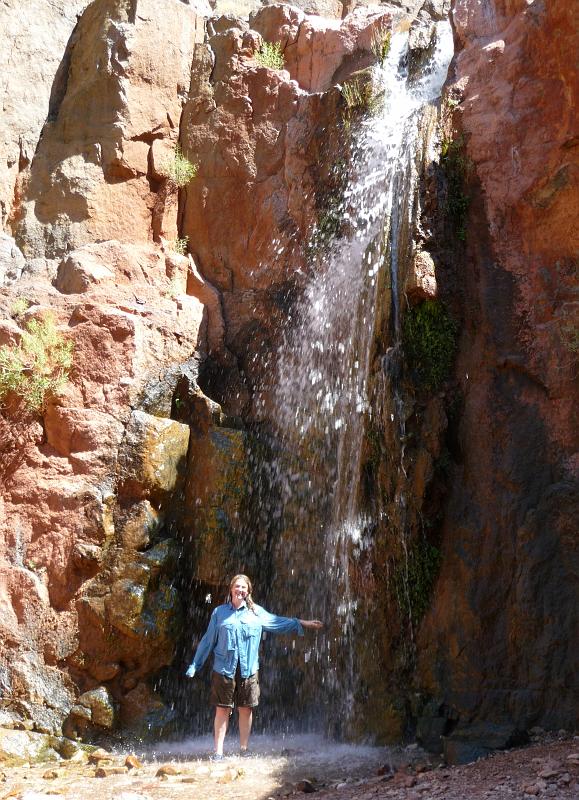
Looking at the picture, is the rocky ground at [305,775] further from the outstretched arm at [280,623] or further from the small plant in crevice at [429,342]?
the small plant in crevice at [429,342]

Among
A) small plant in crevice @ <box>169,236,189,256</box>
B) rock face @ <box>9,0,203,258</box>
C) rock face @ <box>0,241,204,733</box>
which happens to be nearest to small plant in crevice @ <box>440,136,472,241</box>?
rock face @ <box>0,241,204,733</box>

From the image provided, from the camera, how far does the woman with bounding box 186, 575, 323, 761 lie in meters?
6.82

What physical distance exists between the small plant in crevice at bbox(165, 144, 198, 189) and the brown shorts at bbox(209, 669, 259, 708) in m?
6.21

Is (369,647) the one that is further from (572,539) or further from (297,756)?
(572,539)

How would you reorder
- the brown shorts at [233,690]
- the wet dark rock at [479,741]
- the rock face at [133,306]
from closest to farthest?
the wet dark rock at [479,741]
the brown shorts at [233,690]
the rock face at [133,306]

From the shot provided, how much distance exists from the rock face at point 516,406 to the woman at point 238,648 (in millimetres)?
1363

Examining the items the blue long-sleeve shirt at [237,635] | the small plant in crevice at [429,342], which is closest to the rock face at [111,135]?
the small plant in crevice at [429,342]

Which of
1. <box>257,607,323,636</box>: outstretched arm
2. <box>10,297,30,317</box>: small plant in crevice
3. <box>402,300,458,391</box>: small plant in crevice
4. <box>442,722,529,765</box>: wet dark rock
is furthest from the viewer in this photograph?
<box>10,297,30,317</box>: small plant in crevice

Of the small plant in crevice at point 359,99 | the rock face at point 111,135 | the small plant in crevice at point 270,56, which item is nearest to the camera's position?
the small plant in crevice at point 359,99

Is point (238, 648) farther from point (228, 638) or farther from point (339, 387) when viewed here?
point (339, 387)

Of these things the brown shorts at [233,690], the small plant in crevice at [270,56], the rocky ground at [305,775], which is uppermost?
the small plant in crevice at [270,56]

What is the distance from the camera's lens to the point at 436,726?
6.83m

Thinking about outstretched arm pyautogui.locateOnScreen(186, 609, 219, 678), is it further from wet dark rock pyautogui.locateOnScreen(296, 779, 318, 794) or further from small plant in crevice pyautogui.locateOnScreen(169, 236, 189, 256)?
small plant in crevice pyautogui.locateOnScreen(169, 236, 189, 256)

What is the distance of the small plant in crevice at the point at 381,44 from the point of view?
10.4 metres
